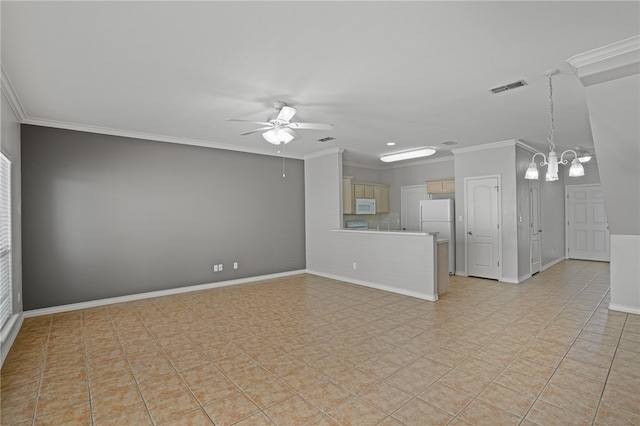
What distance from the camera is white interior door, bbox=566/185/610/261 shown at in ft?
26.4

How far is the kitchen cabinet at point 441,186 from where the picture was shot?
7.25 m

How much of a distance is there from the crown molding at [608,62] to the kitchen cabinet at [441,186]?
14.3 ft

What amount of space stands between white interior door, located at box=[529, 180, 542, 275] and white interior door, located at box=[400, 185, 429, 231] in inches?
92.7

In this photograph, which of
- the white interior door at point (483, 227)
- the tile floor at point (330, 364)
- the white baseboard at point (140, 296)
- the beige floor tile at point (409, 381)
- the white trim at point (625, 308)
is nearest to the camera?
the tile floor at point (330, 364)

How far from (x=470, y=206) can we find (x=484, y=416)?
5041 millimetres

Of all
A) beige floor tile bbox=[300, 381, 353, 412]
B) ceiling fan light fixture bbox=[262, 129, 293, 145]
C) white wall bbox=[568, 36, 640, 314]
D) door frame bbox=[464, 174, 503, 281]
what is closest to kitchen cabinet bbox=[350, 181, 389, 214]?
door frame bbox=[464, 174, 503, 281]

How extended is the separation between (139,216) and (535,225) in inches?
306

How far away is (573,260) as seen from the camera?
8367 millimetres

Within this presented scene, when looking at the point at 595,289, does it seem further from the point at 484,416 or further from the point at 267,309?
the point at 267,309

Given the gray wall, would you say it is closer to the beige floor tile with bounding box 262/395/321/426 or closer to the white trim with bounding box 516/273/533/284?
the beige floor tile with bounding box 262/395/321/426

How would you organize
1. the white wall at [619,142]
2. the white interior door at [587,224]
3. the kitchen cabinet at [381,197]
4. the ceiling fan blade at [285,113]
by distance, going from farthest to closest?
the kitchen cabinet at [381,197], the white interior door at [587,224], the ceiling fan blade at [285,113], the white wall at [619,142]

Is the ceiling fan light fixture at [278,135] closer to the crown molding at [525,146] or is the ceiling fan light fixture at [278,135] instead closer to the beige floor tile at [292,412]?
the beige floor tile at [292,412]

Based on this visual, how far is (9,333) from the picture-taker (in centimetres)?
332

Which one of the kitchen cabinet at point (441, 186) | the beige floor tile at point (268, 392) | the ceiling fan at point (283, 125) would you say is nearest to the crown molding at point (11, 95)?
the ceiling fan at point (283, 125)
